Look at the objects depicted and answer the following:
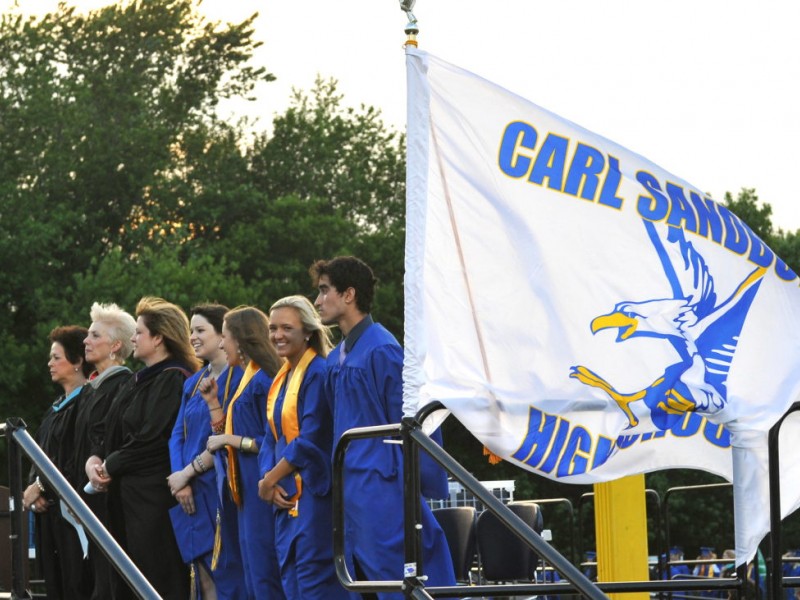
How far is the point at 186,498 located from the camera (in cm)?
825

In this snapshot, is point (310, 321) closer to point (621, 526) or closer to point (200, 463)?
point (200, 463)

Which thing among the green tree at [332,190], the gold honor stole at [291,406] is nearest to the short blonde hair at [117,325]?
the gold honor stole at [291,406]

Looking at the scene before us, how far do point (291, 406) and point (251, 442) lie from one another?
62cm

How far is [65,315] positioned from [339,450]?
94.5 ft

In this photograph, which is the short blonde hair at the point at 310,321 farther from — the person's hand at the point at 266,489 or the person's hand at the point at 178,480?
the person's hand at the point at 178,480

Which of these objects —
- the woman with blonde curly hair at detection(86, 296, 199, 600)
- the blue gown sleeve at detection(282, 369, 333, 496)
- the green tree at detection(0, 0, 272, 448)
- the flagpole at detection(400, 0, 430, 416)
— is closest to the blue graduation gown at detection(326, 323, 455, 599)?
the blue gown sleeve at detection(282, 369, 333, 496)

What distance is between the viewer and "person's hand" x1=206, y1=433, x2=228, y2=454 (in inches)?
310

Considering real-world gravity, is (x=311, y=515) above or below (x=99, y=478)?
below

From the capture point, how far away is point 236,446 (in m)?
7.86

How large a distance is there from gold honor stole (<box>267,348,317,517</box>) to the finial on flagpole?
2415 mm

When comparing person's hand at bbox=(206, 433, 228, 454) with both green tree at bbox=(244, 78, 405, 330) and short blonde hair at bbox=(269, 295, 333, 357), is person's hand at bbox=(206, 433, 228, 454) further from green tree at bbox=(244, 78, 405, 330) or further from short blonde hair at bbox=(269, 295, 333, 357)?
green tree at bbox=(244, 78, 405, 330)

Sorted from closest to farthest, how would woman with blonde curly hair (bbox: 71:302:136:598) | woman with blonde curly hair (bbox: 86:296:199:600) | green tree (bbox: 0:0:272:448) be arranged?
woman with blonde curly hair (bbox: 86:296:199:600) < woman with blonde curly hair (bbox: 71:302:136:598) < green tree (bbox: 0:0:272:448)

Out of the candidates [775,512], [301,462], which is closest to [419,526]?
[775,512]

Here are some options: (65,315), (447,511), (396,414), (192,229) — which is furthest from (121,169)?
(396,414)
